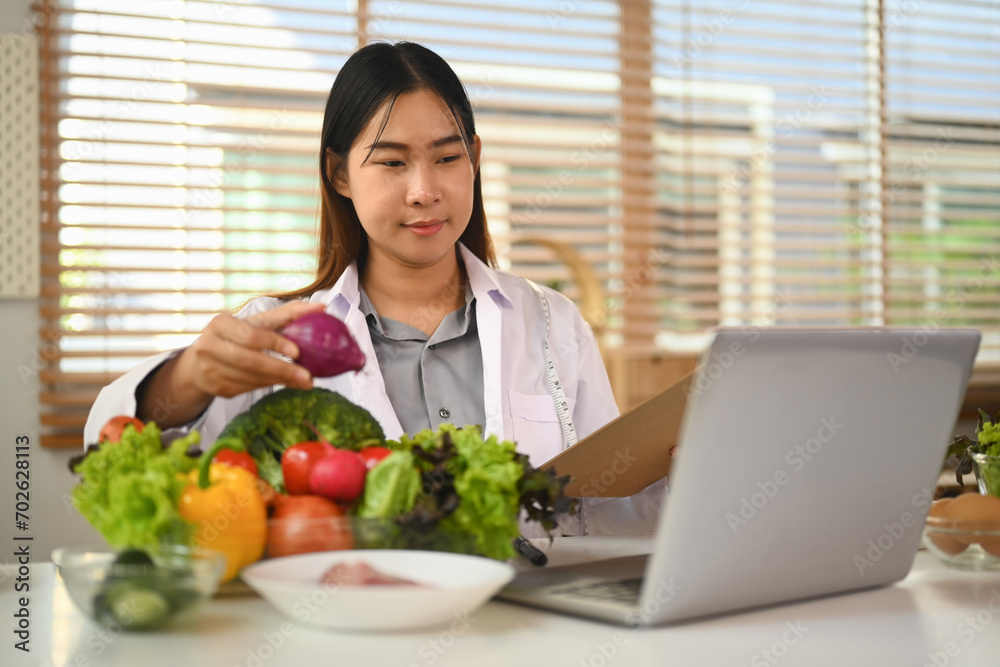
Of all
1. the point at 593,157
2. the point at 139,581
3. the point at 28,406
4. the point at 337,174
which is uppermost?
the point at 593,157

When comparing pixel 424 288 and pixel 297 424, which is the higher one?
pixel 424 288

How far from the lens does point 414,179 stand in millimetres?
1487

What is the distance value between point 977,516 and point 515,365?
0.86m

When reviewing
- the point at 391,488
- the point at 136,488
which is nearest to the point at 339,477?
the point at 391,488

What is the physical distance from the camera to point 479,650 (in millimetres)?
630

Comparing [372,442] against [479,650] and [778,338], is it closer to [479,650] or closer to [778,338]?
[479,650]

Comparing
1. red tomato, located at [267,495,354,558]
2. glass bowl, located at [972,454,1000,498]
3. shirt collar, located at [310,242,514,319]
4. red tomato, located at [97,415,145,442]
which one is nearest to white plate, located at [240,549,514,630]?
red tomato, located at [267,495,354,558]

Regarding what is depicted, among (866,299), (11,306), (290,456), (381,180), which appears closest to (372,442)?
(290,456)

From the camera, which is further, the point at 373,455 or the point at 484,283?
the point at 484,283

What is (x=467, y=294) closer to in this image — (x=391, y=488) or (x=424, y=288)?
(x=424, y=288)

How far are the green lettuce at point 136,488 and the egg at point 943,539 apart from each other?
684 millimetres

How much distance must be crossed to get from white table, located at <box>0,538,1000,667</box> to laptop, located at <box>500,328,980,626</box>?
3 cm

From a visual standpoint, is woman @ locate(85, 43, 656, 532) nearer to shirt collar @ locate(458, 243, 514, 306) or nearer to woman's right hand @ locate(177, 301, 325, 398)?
shirt collar @ locate(458, 243, 514, 306)

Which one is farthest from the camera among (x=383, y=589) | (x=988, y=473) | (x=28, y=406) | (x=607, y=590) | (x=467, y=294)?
(x=28, y=406)
